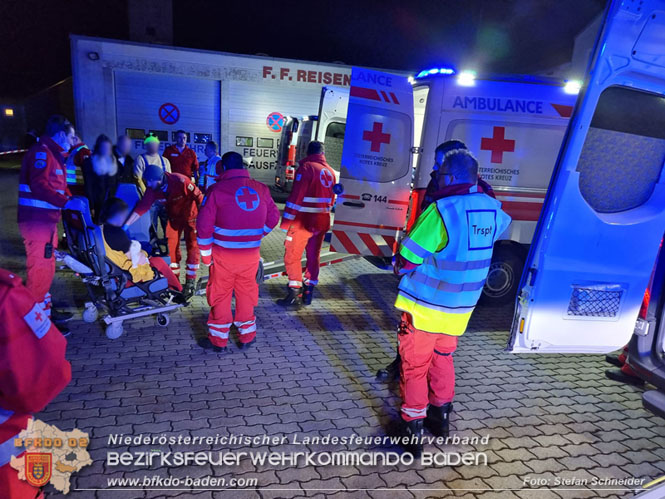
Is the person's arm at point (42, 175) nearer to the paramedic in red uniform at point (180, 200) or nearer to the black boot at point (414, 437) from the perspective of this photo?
the paramedic in red uniform at point (180, 200)

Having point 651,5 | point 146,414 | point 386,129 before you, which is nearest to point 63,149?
point 146,414

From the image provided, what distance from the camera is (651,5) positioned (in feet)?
9.17

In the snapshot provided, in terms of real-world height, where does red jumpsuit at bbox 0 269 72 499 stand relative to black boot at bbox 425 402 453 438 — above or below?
above

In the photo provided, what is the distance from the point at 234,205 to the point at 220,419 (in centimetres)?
171

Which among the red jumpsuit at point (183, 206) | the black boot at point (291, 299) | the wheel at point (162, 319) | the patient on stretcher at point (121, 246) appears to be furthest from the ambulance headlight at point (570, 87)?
the wheel at point (162, 319)

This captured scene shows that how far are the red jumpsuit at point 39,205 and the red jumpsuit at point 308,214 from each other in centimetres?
230

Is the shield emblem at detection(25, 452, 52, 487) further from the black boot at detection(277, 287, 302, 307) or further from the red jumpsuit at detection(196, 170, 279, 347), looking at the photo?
the black boot at detection(277, 287, 302, 307)

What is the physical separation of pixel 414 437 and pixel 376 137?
3250mm

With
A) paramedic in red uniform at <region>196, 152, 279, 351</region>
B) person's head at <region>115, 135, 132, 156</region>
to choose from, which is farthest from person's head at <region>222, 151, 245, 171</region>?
person's head at <region>115, 135, 132, 156</region>

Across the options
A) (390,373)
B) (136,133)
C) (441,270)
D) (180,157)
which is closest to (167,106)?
(136,133)

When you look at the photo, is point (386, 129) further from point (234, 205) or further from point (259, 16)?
point (259, 16)

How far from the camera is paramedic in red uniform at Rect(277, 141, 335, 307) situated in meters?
5.15

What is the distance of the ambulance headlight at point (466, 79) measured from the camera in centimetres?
502

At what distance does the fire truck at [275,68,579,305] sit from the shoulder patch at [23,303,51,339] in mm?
3782
